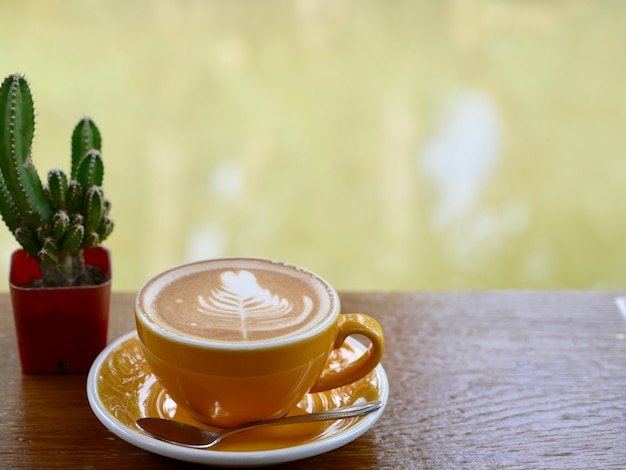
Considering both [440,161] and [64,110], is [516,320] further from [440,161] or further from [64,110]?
[64,110]

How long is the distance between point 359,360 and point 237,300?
14cm

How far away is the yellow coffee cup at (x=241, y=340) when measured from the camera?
2.07ft

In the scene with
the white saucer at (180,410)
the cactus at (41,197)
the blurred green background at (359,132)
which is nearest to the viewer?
the white saucer at (180,410)

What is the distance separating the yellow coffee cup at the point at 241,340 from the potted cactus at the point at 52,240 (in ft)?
0.37

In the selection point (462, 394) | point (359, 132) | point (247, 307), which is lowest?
point (359, 132)

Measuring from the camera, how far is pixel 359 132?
2.46 m

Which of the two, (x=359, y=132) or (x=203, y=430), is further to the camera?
(x=359, y=132)

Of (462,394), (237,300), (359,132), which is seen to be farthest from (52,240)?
(359,132)

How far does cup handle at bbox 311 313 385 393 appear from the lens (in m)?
0.70

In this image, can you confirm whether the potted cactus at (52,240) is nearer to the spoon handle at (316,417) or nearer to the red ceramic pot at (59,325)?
the red ceramic pot at (59,325)

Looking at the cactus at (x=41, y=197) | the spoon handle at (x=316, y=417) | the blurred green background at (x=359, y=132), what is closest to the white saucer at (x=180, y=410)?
the spoon handle at (x=316, y=417)

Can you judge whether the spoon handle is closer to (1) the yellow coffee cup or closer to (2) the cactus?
(1) the yellow coffee cup

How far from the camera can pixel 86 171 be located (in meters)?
0.79

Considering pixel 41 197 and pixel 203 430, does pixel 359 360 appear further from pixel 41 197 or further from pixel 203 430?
pixel 41 197
